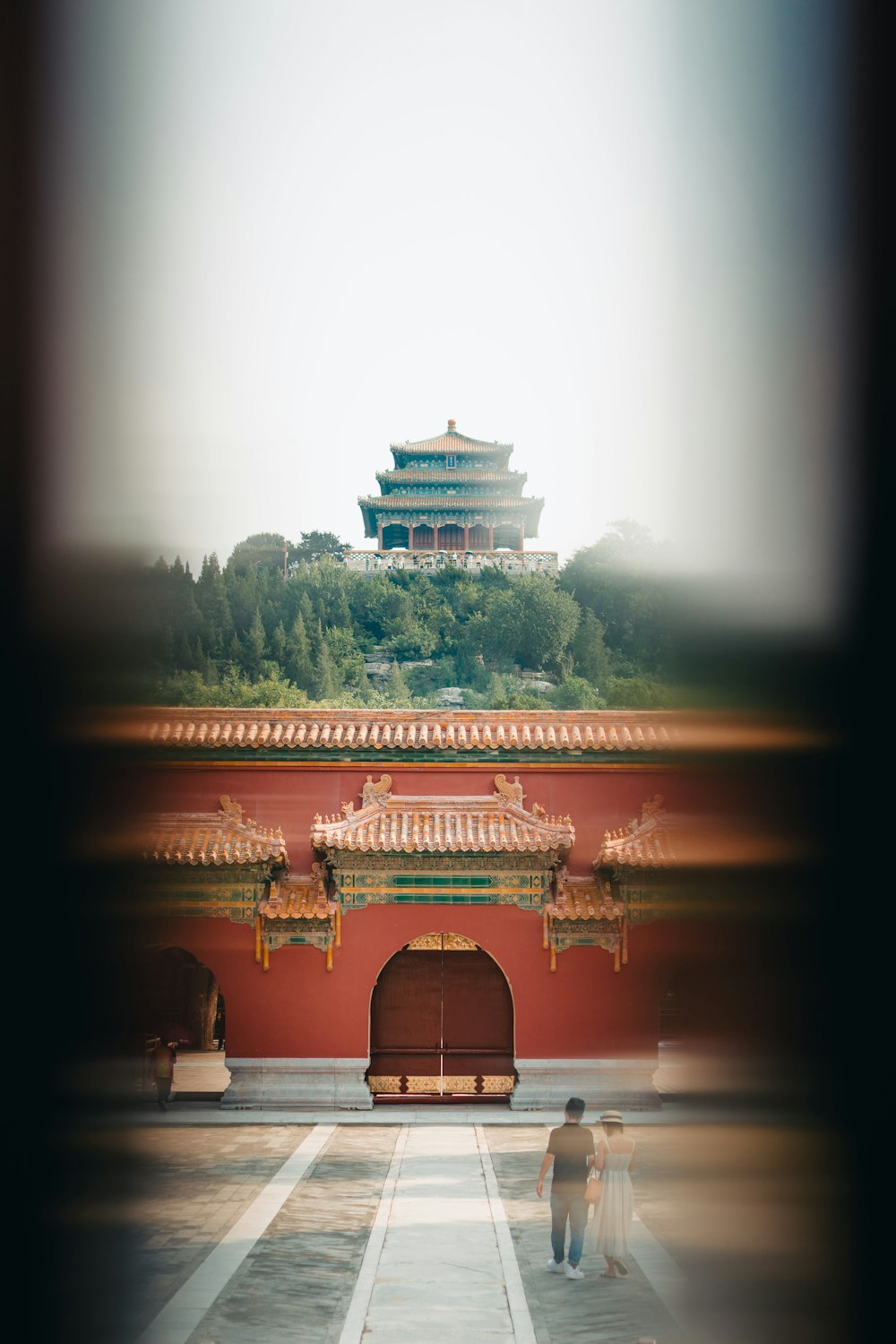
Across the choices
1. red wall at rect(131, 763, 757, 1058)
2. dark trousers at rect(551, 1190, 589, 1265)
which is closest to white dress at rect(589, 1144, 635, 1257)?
dark trousers at rect(551, 1190, 589, 1265)

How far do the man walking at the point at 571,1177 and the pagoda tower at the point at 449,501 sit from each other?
58.9 m

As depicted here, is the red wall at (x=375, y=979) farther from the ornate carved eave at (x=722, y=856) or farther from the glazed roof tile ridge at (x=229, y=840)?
the ornate carved eave at (x=722, y=856)

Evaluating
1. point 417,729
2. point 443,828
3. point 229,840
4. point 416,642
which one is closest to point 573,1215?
point 443,828

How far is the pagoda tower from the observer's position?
67688 mm

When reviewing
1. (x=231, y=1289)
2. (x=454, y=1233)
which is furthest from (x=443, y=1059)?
(x=231, y=1289)

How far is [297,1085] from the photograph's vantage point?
49.1 feet

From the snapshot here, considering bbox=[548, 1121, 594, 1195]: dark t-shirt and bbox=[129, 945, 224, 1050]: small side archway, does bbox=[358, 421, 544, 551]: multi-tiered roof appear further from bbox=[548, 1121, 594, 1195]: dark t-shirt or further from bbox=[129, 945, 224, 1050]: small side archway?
bbox=[548, 1121, 594, 1195]: dark t-shirt

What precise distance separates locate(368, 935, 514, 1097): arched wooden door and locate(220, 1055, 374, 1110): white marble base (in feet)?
1.75

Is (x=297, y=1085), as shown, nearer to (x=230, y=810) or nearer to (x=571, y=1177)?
(x=230, y=810)

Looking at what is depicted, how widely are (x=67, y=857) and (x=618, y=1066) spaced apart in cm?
1455

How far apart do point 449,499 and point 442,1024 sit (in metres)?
54.4

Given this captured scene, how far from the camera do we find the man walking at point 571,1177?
8203 mm

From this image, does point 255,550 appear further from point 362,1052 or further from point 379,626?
point 379,626

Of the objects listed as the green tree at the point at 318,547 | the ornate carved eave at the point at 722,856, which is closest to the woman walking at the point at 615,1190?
the ornate carved eave at the point at 722,856
